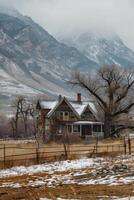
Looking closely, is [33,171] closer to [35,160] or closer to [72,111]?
[35,160]

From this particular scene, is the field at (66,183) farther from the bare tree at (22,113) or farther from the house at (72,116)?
the bare tree at (22,113)

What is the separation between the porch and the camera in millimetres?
97375

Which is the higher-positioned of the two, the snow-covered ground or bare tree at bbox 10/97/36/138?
bare tree at bbox 10/97/36/138

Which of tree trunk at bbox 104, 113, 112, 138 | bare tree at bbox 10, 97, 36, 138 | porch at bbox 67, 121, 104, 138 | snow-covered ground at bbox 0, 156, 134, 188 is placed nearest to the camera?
snow-covered ground at bbox 0, 156, 134, 188

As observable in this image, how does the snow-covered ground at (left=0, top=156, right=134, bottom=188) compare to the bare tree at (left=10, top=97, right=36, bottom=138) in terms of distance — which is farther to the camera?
the bare tree at (left=10, top=97, right=36, bottom=138)

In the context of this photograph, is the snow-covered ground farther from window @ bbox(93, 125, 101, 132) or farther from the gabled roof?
window @ bbox(93, 125, 101, 132)

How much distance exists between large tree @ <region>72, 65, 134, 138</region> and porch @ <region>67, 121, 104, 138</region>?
46.4ft

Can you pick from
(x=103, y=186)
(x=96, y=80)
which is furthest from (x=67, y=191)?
(x=96, y=80)

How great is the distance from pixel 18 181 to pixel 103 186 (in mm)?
5904

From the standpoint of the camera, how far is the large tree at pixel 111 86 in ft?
264

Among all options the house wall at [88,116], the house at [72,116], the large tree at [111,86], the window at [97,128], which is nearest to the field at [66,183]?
the large tree at [111,86]

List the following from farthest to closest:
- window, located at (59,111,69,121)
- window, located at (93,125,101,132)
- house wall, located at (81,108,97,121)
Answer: house wall, located at (81,108,97,121)
window, located at (93,125,101,132)
window, located at (59,111,69,121)

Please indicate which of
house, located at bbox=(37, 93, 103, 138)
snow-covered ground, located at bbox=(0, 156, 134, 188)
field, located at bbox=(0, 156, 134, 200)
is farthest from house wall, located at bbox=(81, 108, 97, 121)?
field, located at bbox=(0, 156, 134, 200)

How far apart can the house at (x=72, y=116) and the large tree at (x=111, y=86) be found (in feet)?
48.1
